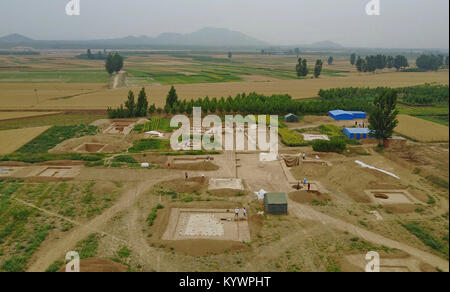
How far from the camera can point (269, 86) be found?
295 ft

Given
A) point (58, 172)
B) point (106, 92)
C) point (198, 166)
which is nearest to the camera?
point (58, 172)

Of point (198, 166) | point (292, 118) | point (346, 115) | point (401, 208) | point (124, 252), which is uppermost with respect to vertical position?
point (346, 115)

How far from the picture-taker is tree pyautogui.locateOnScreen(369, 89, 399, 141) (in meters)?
38.2

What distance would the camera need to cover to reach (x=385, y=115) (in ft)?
127

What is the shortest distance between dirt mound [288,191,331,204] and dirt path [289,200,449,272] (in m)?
0.60

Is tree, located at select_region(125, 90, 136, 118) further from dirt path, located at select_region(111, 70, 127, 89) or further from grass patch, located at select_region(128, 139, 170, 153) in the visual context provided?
dirt path, located at select_region(111, 70, 127, 89)

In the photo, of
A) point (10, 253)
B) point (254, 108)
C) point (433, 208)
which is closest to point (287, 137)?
point (254, 108)

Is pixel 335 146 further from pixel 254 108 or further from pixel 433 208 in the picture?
pixel 254 108

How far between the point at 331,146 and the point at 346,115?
20.0 meters

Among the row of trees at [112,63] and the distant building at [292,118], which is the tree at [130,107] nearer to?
the distant building at [292,118]

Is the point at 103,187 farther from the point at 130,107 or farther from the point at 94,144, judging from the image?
the point at 130,107

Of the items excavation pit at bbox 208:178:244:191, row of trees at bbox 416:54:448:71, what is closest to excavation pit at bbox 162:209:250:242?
excavation pit at bbox 208:178:244:191

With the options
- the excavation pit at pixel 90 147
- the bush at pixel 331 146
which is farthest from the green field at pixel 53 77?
the bush at pixel 331 146

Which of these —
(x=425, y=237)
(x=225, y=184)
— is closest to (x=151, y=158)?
(x=225, y=184)
